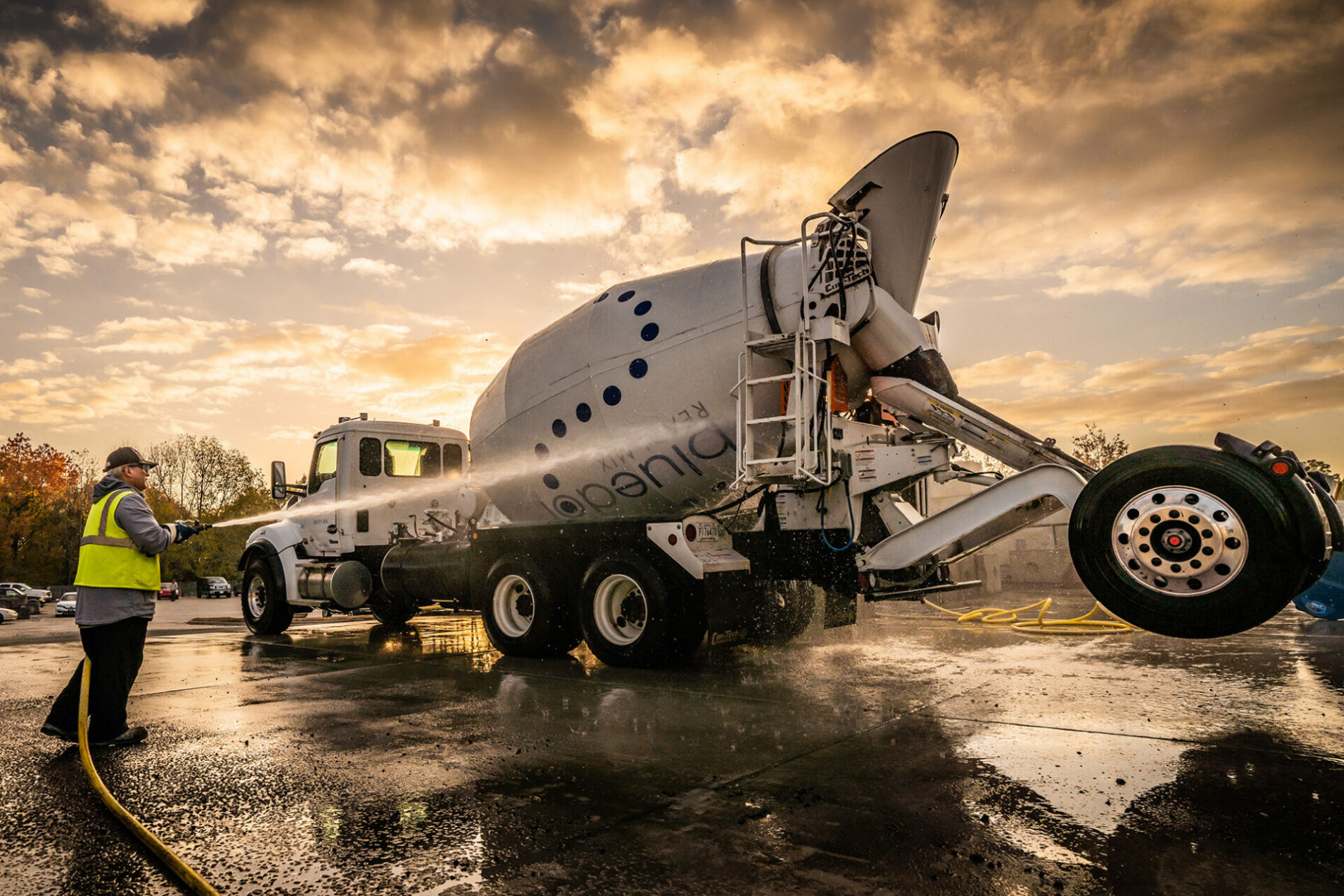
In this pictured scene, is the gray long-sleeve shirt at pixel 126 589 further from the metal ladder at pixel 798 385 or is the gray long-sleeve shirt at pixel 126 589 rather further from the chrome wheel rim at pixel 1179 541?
the chrome wheel rim at pixel 1179 541

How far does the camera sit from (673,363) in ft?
23.5

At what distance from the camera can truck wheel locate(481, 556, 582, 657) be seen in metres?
8.20

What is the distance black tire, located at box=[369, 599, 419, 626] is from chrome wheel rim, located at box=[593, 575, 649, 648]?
16.6ft

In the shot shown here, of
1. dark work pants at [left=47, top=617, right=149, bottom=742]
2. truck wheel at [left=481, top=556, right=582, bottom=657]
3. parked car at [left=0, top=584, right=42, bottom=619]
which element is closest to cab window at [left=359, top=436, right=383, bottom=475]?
truck wheel at [left=481, top=556, right=582, bottom=657]

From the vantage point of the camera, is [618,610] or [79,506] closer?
[618,610]

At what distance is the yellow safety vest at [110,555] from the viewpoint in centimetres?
511

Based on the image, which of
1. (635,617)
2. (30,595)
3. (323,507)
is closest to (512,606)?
(635,617)

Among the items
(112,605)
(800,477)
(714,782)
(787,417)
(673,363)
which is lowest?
(714,782)

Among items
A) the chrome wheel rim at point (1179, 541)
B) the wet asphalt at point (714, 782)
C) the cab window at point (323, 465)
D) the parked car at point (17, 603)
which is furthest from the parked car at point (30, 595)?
the chrome wheel rim at point (1179, 541)

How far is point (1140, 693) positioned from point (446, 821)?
4849 millimetres

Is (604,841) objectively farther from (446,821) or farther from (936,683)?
(936,683)

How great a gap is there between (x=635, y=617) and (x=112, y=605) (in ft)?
13.3

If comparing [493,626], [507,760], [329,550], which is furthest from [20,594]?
[507,760]

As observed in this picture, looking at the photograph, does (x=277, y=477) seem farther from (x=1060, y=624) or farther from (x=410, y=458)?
(x=1060, y=624)
